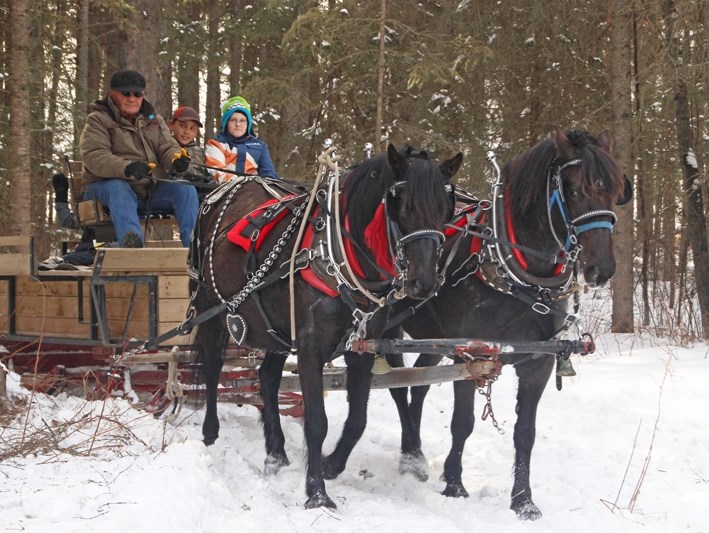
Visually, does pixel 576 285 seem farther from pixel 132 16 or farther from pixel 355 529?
pixel 132 16

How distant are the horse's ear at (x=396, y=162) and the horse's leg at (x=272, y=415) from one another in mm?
1818

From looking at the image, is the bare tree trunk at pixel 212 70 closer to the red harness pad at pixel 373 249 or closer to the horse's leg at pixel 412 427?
the horse's leg at pixel 412 427

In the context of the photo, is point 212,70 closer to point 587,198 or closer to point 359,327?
point 359,327

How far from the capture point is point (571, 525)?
4.07 metres

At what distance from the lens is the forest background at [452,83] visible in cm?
1001

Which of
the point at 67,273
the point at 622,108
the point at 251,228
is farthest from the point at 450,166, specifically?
the point at 622,108

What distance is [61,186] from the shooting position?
6.41m

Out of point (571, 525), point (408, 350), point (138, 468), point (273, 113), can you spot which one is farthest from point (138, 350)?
point (273, 113)

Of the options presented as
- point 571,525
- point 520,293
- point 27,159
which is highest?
point 27,159

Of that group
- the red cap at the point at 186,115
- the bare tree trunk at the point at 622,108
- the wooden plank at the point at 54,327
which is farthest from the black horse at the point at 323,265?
the bare tree trunk at the point at 622,108

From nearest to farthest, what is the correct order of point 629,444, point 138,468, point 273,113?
1. point 138,468
2. point 629,444
3. point 273,113

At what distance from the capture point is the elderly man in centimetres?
572

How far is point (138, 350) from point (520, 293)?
282 cm

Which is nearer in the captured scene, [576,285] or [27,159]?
[576,285]
